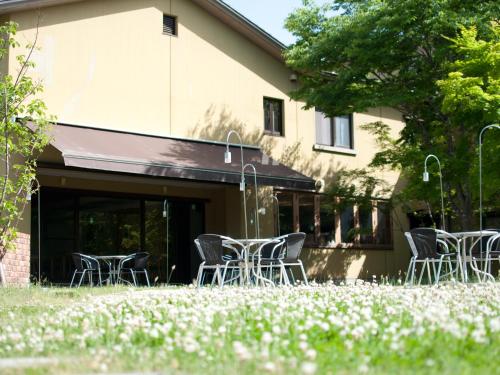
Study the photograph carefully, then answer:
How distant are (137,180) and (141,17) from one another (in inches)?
140

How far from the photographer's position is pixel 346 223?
20.1 metres

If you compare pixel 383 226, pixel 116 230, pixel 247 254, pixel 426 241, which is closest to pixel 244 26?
pixel 116 230

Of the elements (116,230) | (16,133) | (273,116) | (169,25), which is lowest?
(116,230)

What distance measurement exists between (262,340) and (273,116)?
15.0 meters

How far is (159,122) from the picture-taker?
53.5 ft

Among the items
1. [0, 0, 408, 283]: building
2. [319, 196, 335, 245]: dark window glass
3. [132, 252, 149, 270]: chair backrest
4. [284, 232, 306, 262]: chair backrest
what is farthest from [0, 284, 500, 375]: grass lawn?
[319, 196, 335, 245]: dark window glass

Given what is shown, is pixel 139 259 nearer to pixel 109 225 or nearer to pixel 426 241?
pixel 109 225

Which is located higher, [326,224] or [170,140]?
[170,140]

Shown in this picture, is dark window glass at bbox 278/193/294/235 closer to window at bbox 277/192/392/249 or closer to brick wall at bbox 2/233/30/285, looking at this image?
window at bbox 277/192/392/249

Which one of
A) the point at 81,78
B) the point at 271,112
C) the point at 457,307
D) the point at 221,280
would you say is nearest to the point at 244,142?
the point at 271,112

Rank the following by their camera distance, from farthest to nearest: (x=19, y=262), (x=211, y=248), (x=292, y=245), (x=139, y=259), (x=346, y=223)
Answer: (x=346, y=223) < (x=139, y=259) < (x=19, y=262) < (x=292, y=245) < (x=211, y=248)

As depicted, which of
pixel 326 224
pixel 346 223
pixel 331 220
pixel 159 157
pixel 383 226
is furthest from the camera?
pixel 383 226

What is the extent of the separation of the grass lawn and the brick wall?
25.2 feet

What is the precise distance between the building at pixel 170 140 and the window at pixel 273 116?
49 mm
